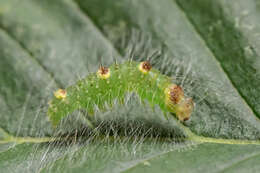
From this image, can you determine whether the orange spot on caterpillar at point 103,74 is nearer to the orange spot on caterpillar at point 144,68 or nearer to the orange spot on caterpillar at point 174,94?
the orange spot on caterpillar at point 144,68

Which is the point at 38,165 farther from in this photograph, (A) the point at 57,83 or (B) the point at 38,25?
(B) the point at 38,25

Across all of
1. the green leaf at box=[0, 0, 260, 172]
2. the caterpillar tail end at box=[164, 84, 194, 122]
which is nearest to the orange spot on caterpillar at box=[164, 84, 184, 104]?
the caterpillar tail end at box=[164, 84, 194, 122]

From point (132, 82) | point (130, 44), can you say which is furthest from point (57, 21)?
point (132, 82)

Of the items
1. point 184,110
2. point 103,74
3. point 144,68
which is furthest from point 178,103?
point 103,74

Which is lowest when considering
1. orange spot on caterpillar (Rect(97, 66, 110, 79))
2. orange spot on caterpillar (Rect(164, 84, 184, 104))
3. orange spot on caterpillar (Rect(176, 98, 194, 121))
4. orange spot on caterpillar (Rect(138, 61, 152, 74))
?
orange spot on caterpillar (Rect(176, 98, 194, 121))

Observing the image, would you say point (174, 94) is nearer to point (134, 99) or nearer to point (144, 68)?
point (144, 68)

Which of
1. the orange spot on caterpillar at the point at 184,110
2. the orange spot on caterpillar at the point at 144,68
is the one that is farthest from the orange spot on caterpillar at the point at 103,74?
the orange spot on caterpillar at the point at 184,110

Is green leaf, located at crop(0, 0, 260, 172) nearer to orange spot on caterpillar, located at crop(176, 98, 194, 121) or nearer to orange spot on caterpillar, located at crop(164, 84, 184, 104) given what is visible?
orange spot on caterpillar, located at crop(176, 98, 194, 121)

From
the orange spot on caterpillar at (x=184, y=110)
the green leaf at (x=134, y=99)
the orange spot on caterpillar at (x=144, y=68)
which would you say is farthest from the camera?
the orange spot on caterpillar at (x=144, y=68)
